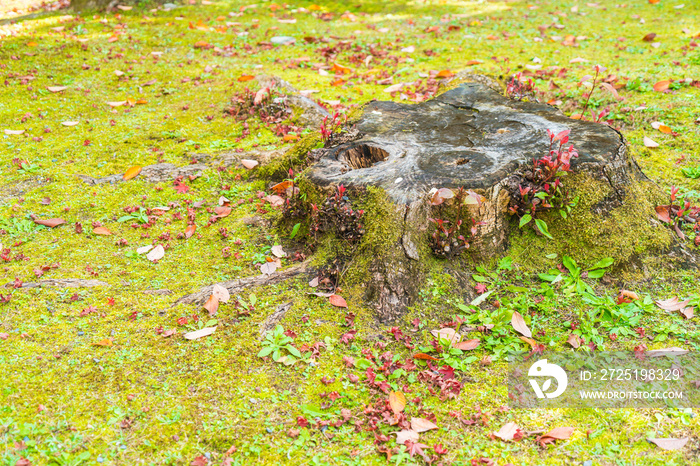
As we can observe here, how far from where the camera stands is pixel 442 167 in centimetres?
353

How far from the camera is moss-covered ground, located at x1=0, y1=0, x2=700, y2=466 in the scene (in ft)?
8.16

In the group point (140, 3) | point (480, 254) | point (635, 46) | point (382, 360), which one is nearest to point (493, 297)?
point (480, 254)

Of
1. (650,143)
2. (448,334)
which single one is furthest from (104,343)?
(650,143)

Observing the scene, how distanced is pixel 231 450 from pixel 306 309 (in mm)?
1074

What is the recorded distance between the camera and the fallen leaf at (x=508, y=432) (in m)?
2.54

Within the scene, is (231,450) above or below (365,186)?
below

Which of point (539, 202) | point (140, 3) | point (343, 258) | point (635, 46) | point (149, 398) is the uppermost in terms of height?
point (140, 3)

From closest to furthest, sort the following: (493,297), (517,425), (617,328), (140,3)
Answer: (517,425)
(617,328)
(493,297)
(140,3)

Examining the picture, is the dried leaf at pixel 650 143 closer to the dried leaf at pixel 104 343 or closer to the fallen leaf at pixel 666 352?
the fallen leaf at pixel 666 352

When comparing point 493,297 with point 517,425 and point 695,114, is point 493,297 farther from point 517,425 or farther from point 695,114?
point 695,114

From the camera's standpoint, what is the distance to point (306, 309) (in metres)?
3.29

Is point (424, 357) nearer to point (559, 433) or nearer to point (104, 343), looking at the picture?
point (559, 433)
